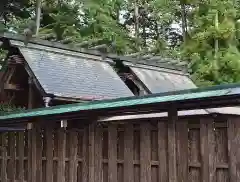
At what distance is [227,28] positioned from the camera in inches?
760

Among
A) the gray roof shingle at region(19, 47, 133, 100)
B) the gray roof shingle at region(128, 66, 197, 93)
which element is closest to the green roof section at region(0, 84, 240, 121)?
the gray roof shingle at region(19, 47, 133, 100)

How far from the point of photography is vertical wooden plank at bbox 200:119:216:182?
428 centimetres

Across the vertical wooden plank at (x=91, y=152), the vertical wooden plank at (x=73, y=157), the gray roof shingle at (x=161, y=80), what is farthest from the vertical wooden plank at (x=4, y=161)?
the gray roof shingle at (x=161, y=80)

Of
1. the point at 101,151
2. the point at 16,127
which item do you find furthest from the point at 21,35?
the point at 101,151

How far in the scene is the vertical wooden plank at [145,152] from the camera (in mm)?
4938

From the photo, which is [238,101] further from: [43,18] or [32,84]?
[43,18]

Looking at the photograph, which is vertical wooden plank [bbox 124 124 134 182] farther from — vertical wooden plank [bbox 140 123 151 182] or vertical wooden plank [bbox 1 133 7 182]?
vertical wooden plank [bbox 1 133 7 182]

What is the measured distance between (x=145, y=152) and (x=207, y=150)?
919 mm

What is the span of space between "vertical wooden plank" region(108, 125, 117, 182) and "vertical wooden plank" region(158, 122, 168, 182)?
736mm

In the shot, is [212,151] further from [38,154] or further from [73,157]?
[38,154]

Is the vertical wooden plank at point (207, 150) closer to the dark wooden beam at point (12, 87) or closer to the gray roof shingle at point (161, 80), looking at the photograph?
the dark wooden beam at point (12, 87)

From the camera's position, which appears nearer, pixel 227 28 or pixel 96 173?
pixel 96 173

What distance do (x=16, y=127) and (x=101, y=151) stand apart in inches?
127

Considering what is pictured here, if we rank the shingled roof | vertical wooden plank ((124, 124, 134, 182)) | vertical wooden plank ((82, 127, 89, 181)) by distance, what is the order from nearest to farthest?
vertical wooden plank ((124, 124, 134, 182)) → vertical wooden plank ((82, 127, 89, 181)) → the shingled roof
